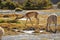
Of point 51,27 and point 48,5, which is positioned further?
point 48,5

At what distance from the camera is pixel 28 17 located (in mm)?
25766

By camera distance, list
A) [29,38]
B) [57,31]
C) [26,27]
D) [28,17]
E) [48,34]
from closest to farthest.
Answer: [29,38]
[48,34]
[57,31]
[26,27]
[28,17]

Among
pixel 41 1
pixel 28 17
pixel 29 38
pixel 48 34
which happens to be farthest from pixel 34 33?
pixel 41 1

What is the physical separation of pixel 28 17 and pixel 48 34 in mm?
6290

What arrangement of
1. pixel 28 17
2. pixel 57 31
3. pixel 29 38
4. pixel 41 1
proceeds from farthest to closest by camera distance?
pixel 41 1
pixel 28 17
pixel 57 31
pixel 29 38

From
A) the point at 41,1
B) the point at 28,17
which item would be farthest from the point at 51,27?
the point at 41,1

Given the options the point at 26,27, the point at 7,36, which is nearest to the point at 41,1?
the point at 26,27

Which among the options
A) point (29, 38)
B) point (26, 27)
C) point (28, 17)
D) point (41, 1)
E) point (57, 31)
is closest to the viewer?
point (29, 38)

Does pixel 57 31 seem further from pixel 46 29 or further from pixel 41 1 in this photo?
pixel 41 1

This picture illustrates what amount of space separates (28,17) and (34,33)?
18.5 feet

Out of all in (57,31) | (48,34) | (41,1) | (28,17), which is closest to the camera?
(48,34)

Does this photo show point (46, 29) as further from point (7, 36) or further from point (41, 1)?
point (41, 1)

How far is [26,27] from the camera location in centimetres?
2275

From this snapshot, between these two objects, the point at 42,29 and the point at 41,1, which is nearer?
the point at 42,29
